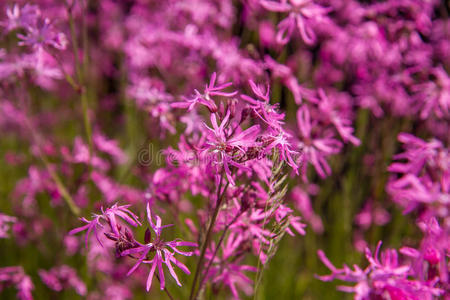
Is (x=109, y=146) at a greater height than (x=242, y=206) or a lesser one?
greater

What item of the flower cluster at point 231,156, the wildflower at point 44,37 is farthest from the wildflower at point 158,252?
the wildflower at point 44,37

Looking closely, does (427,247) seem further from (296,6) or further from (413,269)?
(296,6)

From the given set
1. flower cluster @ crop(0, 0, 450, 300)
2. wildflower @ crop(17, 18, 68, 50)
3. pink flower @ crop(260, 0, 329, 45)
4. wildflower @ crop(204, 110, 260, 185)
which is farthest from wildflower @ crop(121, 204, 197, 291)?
pink flower @ crop(260, 0, 329, 45)

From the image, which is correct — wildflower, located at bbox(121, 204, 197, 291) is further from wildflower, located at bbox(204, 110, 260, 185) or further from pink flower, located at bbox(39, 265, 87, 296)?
pink flower, located at bbox(39, 265, 87, 296)

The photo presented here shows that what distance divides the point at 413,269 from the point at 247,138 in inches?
27.6

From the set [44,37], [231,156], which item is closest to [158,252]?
[231,156]

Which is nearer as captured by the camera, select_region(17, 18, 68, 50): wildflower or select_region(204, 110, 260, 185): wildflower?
select_region(204, 110, 260, 185): wildflower

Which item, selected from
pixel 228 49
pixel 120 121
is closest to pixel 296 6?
pixel 228 49

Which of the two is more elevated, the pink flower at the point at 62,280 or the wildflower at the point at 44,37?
the wildflower at the point at 44,37

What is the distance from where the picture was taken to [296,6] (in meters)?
2.26

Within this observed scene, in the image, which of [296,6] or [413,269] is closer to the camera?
[413,269]

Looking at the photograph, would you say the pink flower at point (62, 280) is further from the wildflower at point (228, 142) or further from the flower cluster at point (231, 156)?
the wildflower at point (228, 142)

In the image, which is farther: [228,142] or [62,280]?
[62,280]

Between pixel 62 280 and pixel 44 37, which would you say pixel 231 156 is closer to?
pixel 44 37
